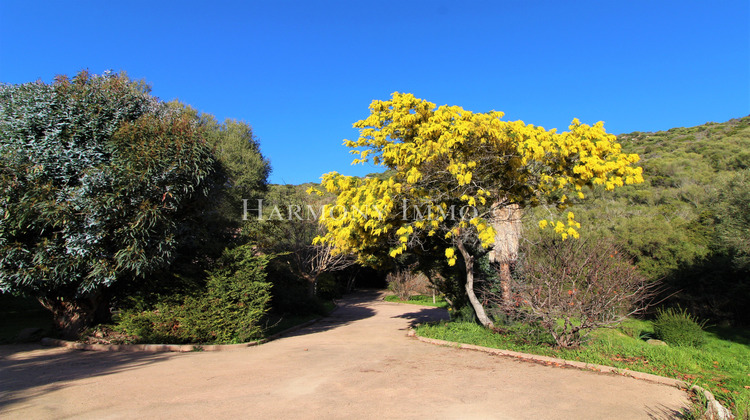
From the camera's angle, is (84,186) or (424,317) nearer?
(84,186)

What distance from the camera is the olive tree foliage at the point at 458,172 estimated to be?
8609 millimetres

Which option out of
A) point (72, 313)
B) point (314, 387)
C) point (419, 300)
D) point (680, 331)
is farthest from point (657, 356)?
point (419, 300)

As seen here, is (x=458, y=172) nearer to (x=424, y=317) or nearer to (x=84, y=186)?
(x=84, y=186)

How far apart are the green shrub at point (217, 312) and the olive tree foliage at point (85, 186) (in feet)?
3.38

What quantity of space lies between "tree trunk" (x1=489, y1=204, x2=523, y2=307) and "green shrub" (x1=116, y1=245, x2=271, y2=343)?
592cm

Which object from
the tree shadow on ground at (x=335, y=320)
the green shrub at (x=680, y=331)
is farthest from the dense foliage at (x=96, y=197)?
the green shrub at (x=680, y=331)

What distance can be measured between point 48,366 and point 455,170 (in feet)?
26.5

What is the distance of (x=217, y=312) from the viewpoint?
9734 mm

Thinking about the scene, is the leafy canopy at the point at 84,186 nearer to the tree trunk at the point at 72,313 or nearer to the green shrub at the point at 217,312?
the tree trunk at the point at 72,313

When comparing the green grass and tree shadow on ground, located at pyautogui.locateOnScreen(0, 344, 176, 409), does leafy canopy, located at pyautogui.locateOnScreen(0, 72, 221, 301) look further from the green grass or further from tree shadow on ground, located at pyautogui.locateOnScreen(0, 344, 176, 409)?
the green grass

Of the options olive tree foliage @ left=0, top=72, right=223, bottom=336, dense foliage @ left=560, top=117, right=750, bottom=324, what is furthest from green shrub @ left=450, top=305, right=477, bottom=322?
olive tree foliage @ left=0, top=72, right=223, bottom=336

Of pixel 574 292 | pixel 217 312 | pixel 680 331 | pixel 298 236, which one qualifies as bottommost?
pixel 680 331

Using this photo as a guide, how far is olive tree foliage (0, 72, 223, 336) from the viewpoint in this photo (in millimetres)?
8445

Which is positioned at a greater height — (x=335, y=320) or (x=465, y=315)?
(x=465, y=315)
